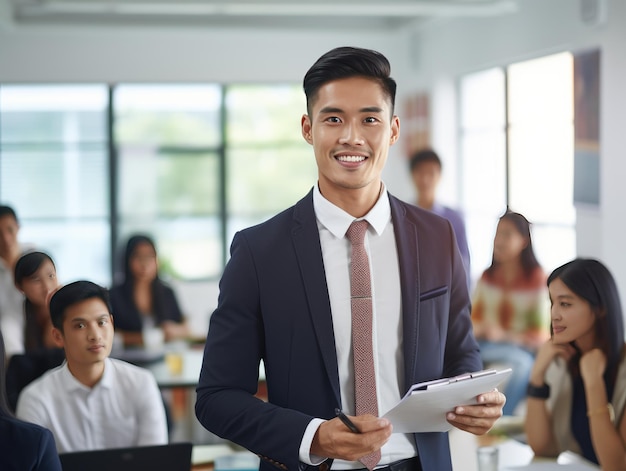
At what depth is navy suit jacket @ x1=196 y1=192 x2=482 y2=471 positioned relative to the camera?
1.73 meters

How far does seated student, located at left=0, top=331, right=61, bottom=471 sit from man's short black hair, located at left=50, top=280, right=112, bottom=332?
0.53 metres

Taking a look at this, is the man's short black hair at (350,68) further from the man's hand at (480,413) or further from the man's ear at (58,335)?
the man's ear at (58,335)

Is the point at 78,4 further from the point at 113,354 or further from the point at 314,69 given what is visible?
the point at 314,69

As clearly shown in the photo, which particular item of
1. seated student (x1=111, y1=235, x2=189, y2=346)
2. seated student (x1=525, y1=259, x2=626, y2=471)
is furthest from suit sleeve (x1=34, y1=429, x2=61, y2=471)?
seated student (x1=111, y1=235, x2=189, y2=346)

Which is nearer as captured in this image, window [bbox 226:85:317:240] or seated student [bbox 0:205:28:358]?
seated student [bbox 0:205:28:358]

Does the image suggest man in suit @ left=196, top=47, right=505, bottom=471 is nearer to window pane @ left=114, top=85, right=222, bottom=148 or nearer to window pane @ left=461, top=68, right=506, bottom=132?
window pane @ left=461, top=68, right=506, bottom=132

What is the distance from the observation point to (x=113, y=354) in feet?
15.2

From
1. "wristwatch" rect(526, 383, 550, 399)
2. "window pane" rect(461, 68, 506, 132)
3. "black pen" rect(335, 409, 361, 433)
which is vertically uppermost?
"window pane" rect(461, 68, 506, 132)

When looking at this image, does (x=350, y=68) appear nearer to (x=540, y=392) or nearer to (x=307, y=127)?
(x=307, y=127)

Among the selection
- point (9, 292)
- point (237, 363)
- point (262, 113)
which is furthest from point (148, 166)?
point (237, 363)

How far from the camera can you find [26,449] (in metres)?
2.09

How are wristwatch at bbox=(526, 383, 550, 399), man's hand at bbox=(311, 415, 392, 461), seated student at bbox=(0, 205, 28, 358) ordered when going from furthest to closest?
seated student at bbox=(0, 205, 28, 358), wristwatch at bbox=(526, 383, 550, 399), man's hand at bbox=(311, 415, 392, 461)

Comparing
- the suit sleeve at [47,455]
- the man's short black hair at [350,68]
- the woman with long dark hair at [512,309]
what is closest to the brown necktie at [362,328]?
the man's short black hair at [350,68]

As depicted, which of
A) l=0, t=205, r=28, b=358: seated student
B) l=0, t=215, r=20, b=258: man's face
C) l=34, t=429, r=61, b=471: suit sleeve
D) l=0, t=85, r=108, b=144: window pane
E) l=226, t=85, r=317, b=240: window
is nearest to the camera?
l=34, t=429, r=61, b=471: suit sleeve
